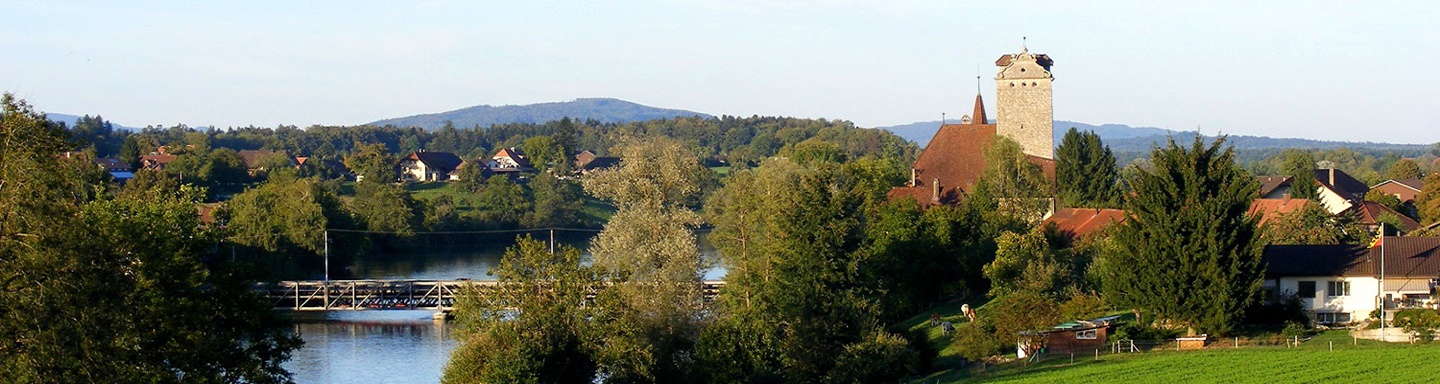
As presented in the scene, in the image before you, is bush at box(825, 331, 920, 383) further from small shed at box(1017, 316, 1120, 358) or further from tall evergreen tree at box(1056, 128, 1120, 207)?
tall evergreen tree at box(1056, 128, 1120, 207)

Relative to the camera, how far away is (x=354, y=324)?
47.4 metres

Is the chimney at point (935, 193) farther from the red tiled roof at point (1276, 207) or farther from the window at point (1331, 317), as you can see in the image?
the window at point (1331, 317)

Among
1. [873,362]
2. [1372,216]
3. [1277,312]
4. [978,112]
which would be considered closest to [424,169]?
[978,112]

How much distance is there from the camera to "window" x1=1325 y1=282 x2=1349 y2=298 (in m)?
33.9

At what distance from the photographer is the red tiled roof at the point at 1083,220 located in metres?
46.1

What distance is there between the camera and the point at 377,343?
42594mm

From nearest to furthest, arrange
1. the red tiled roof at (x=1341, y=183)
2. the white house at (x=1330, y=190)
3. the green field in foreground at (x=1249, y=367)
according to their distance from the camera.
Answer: the green field in foreground at (x=1249, y=367), the white house at (x=1330, y=190), the red tiled roof at (x=1341, y=183)

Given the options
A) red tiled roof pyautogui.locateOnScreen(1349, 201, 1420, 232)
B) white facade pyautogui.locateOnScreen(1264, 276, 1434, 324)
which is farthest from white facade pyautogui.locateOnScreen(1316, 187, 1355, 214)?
white facade pyautogui.locateOnScreen(1264, 276, 1434, 324)

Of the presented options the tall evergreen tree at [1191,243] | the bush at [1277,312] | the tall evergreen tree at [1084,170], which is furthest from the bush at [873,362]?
the tall evergreen tree at [1084,170]

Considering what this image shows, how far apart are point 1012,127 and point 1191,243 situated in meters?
32.4

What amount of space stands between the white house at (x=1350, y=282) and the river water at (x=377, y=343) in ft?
57.5

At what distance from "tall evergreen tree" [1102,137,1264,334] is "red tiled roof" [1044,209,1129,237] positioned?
39.6 ft

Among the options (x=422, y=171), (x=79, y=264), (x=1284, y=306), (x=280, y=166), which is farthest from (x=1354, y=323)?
(x=422, y=171)

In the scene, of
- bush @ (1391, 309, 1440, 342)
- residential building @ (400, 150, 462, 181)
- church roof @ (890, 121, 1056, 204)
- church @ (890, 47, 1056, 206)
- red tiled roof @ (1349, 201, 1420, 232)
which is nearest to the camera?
bush @ (1391, 309, 1440, 342)
